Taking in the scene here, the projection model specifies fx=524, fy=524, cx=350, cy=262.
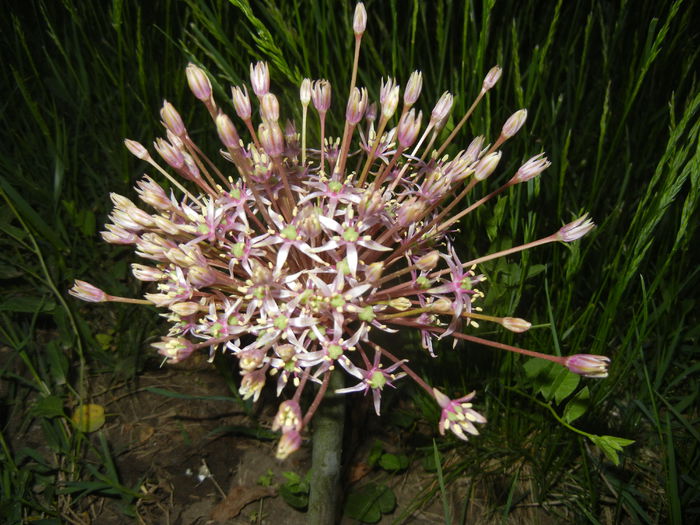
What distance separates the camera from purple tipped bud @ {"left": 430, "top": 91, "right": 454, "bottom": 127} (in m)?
1.41

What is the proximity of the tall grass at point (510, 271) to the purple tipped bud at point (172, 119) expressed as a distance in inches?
15.6

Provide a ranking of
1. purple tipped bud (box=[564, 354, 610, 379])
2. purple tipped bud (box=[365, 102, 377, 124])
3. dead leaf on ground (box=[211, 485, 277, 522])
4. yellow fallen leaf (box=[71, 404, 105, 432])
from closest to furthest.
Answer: purple tipped bud (box=[564, 354, 610, 379]), purple tipped bud (box=[365, 102, 377, 124]), dead leaf on ground (box=[211, 485, 277, 522]), yellow fallen leaf (box=[71, 404, 105, 432])

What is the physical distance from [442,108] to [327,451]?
1006 mm

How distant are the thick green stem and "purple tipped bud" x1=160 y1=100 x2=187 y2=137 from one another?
2.44 ft

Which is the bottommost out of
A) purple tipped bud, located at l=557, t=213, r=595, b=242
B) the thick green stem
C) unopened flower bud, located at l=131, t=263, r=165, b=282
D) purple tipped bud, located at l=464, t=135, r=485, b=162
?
the thick green stem

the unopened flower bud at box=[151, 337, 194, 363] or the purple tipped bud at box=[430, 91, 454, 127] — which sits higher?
the purple tipped bud at box=[430, 91, 454, 127]

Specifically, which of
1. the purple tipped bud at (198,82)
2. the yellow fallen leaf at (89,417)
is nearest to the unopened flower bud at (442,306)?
the purple tipped bud at (198,82)

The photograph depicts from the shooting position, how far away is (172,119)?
1.33 m

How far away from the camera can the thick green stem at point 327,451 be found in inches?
55.9

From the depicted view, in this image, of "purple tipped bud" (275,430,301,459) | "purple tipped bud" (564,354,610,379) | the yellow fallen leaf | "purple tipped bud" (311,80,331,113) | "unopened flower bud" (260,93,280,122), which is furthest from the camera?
the yellow fallen leaf

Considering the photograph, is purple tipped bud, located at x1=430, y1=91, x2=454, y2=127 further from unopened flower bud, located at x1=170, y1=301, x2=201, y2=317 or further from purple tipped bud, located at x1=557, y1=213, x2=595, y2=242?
unopened flower bud, located at x1=170, y1=301, x2=201, y2=317

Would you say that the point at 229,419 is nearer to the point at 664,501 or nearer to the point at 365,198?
the point at 365,198

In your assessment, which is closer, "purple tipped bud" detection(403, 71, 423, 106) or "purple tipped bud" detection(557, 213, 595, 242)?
"purple tipped bud" detection(557, 213, 595, 242)

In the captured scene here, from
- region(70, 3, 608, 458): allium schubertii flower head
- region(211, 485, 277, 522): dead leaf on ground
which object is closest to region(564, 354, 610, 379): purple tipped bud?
region(70, 3, 608, 458): allium schubertii flower head
